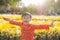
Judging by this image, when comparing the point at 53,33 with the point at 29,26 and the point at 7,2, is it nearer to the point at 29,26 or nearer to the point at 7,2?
the point at 29,26

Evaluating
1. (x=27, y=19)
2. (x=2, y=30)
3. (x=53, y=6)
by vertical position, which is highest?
(x=27, y=19)

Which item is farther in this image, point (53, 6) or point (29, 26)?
point (53, 6)

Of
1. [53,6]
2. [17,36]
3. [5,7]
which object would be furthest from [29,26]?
[53,6]

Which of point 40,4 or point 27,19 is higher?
point 27,19

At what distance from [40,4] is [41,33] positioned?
1884 cm

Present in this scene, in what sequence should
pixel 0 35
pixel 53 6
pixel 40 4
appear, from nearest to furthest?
pixel 0 35 < pixel 40 4 < pixel 53 6

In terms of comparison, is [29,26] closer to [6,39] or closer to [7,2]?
[6,39]

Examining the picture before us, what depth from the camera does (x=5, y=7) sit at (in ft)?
85.6

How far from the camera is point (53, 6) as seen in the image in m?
29.4

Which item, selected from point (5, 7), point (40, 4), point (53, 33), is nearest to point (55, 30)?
point (53, 33)

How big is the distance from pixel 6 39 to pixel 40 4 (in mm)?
19074

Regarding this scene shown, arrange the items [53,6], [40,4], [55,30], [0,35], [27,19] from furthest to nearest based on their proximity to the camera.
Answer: [53,6], [40,4], [55,30], [0,35], [27,19]

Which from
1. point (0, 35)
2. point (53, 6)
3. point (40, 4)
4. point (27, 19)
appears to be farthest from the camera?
point (53, 6)

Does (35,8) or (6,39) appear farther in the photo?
(35,8)
